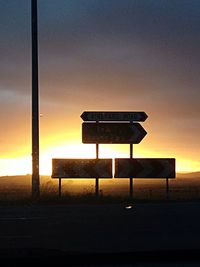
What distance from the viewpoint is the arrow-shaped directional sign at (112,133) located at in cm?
2952

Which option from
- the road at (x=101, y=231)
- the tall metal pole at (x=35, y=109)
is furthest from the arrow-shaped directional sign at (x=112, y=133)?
the road at (x=101, y=231)

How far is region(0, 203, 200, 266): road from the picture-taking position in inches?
438

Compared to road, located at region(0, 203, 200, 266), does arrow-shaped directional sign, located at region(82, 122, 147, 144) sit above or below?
above

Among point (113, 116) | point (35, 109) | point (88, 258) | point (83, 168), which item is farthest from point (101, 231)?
point (113, 116)

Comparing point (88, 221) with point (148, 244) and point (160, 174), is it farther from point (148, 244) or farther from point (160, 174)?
point (160, 174)

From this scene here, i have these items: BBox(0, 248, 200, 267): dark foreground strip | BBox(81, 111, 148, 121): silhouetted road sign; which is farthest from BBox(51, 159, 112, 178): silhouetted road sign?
Answer: BBox(0, 248, 200, 267): dark foreground strip

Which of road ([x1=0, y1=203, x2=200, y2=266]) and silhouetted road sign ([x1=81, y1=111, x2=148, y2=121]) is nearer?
road ([x1=0, y1=203, x2=200, y2=266])

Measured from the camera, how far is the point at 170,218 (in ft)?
56.4

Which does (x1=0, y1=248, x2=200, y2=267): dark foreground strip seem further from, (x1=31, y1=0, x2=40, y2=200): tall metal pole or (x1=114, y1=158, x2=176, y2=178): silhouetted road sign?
(x1=114, y1=158, x2=176, y2=178): silhouetted road sign

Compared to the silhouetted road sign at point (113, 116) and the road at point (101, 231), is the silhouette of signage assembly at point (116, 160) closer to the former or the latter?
the silhouetted road sign at point (113, 116)

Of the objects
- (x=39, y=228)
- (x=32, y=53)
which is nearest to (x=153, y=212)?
(x=39, y=228)

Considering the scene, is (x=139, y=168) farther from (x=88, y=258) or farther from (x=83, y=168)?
(x=88, y=258)

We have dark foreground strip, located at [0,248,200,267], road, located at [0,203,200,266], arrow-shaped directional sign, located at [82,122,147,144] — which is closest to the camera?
dark foreground strip, located at [0,248,200,267]

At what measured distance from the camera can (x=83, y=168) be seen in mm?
29219
